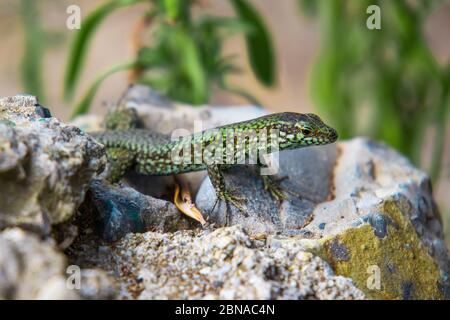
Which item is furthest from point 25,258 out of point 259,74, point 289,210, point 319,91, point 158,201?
point 319,91

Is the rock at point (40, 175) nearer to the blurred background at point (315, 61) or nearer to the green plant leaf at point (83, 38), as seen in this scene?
the blurred background at point (315, 61)

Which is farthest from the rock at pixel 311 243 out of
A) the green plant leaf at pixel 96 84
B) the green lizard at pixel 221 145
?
the green plant leaf at pixel 96 84

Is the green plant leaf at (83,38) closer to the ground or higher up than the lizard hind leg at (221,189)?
higher up

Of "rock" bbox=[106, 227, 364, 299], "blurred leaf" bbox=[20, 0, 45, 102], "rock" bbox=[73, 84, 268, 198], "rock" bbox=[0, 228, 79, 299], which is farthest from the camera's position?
"blurred leaf" bbox=[20, 0, 45, 102]

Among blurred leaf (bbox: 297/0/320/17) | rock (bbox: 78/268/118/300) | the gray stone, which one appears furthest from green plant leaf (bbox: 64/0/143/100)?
rock (bbox: 78/268/118/300)

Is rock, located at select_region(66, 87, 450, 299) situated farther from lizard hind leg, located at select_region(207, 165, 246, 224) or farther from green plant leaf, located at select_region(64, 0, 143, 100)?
green plant leaf, located at select_region(64, 0, 143, 100)

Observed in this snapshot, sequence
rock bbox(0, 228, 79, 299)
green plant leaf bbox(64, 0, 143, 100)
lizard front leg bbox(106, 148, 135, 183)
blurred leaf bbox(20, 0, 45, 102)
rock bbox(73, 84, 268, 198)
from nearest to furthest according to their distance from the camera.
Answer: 1. rock bbox(0, 228, 79, 299)
2. lizard front leg bbox(106, 148, 135, 183)
3. rock bbox(73, 84, 268, 198)
4. green plant leaf bbox(64, 0, 143, 100)
5. blurred leaf bbox(20, 0, 45, 102)
